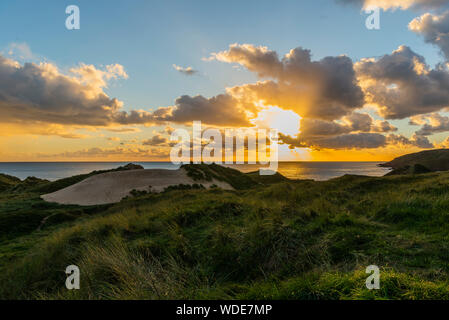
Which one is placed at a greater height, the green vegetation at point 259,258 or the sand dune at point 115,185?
the green vegetation at point 259,258

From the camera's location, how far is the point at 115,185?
124 ft

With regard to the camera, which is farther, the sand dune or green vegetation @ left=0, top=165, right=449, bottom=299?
the sand dune

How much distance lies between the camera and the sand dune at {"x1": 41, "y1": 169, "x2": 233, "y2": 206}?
32.5 m

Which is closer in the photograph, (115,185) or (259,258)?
(259,258)

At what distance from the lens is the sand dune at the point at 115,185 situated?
32531 millimetres

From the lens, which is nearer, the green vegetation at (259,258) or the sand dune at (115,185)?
the green vegetation at (259,258)

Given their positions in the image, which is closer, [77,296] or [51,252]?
[77,296]

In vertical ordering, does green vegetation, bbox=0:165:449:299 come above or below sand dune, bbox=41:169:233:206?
above

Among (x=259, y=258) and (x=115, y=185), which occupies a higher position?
(x=259, y=258)
